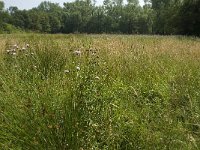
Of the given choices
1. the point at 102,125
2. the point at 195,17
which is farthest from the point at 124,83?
the point at 195,17

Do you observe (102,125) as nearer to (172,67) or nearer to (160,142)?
(160,142)

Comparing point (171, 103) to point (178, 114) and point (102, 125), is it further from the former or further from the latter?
point (102, 125)

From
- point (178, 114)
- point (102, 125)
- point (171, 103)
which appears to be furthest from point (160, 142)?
point (171, 103)

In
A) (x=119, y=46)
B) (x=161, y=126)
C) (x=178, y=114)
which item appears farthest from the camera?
(x=119, y=46)

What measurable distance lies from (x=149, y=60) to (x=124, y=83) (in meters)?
1.24

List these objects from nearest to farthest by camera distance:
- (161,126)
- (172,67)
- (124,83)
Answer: (161,126) → (124,83) → (172,67)

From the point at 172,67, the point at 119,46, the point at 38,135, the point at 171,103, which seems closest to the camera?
the point at 38,135

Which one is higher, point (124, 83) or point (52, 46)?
point (52, 46)

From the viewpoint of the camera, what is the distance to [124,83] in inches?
229

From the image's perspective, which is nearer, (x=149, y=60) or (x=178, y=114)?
(x=178, y=114)

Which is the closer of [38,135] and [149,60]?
[38,135]

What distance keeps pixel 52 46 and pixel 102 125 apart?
346cm

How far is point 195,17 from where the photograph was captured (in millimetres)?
31625

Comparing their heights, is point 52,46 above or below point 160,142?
above
